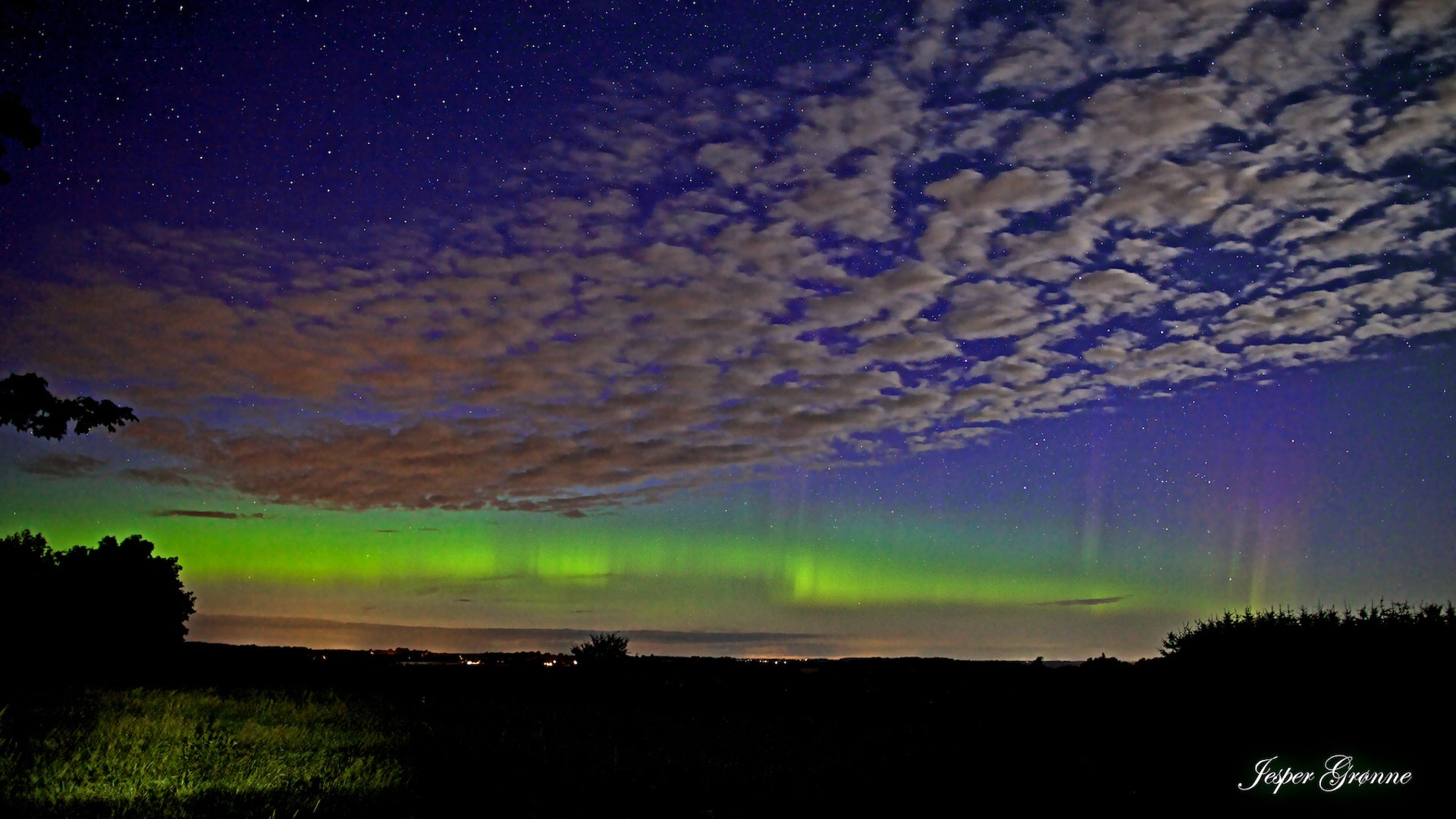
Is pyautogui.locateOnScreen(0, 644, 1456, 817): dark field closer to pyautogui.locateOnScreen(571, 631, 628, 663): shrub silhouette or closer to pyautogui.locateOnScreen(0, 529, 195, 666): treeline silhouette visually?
pyautogui.locateOnScreen(571, 631, 628, 663): shrub silhouette

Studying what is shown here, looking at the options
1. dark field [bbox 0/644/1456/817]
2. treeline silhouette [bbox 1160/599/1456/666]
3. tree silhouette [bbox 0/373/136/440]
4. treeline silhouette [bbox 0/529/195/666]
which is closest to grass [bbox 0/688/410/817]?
dark field [bbox 0/644/1456/817]

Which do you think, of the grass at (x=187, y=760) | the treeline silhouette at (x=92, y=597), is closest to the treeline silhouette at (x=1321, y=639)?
the grass at (x=187, y=760)

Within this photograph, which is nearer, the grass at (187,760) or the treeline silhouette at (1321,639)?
Answer: the grass at (187,760)

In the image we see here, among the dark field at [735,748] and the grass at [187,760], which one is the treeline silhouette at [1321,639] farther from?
the grass at [187,760]

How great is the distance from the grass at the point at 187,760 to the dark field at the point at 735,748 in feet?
0.21

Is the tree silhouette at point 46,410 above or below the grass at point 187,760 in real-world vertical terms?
above

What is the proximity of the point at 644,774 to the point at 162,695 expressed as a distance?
13.7 meters

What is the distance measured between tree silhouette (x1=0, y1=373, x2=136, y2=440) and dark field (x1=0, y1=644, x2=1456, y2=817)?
16.5 feet

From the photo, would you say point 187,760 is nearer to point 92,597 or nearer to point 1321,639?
point 1321,639

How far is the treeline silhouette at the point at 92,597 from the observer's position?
60.9 meters

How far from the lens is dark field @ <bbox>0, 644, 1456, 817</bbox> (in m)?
13.2

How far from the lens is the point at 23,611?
202 ft

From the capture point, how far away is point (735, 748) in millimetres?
21203

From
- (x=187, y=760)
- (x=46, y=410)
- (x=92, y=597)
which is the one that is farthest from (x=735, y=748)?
(x=92, y=597)
